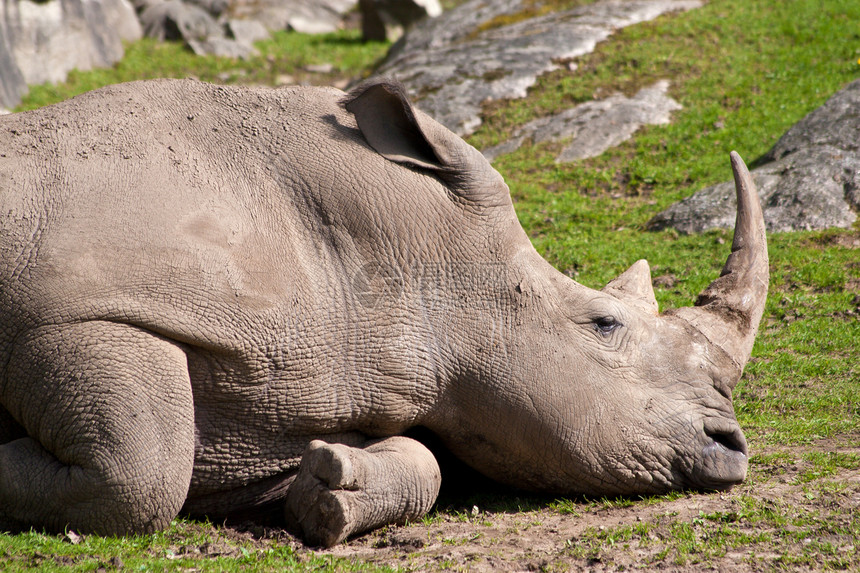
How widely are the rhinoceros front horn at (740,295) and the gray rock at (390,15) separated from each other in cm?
1619

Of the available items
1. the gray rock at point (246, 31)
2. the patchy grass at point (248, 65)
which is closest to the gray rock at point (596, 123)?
the patchy grass at point (248, 65)

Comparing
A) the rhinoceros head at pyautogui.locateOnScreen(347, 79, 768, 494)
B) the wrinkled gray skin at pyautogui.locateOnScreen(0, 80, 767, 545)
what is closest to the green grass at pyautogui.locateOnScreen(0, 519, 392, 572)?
the wrinkled gray skin at pyautogui.locateOnScreen(0, 80, 767, 545)

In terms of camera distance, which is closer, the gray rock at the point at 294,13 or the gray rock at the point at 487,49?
the gray rock at the point at 487,49

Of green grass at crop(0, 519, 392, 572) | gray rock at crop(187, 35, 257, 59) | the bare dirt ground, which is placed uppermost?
gray rock at crop(187, 35, 257, 59)

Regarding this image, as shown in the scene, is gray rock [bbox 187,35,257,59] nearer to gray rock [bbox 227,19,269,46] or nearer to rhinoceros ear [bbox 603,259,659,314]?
gray rock [bbox 227,19,269,46]

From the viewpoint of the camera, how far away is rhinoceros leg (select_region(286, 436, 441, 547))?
4121 millimetres

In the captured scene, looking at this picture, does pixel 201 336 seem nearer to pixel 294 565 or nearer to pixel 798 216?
pixel 294 565

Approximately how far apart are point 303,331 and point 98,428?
1.03 meters

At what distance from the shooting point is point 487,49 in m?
14.8

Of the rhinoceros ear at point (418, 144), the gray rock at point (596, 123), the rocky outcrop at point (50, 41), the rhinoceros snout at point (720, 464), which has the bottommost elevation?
the rhinoceros snout at point (720, 464)

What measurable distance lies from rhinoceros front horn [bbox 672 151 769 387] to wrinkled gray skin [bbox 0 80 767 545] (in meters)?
0.02

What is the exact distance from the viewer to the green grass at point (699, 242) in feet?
13.5

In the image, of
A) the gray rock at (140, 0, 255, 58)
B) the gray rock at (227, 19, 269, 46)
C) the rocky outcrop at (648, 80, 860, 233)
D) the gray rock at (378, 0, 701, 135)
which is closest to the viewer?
the rocky outcrop at (648, 80, 860, 233)

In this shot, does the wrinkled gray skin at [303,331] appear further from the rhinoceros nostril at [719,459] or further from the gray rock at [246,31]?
the gray rock at [246,31]
